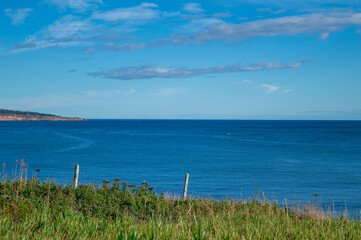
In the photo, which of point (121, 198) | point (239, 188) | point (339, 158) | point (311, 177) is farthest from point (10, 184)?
point (339, 158)

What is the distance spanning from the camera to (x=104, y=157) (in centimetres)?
5938

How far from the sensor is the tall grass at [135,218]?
768 centimetres

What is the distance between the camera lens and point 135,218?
13258 mm

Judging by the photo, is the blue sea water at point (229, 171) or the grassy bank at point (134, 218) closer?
the grassy bank at point (134, 218)

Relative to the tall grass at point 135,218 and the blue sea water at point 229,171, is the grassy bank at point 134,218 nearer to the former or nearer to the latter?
the tall grass at point 135,218

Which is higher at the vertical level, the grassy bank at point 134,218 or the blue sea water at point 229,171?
the grassy bank at point 134,218

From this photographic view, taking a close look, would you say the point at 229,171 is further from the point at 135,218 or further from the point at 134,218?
the point at 134,218

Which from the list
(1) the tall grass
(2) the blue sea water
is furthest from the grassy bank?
(2) the blue sea water

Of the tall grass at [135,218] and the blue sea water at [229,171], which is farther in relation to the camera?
the blue sea water at [229,171]

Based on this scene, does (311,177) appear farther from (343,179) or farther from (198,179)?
(198,179)

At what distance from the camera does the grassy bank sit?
7684 mm

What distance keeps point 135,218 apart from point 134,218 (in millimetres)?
678

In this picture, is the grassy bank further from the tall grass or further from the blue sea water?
the blue sea water

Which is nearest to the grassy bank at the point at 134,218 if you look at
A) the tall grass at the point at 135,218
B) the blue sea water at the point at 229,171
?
the tall grass at the point at 135,218
